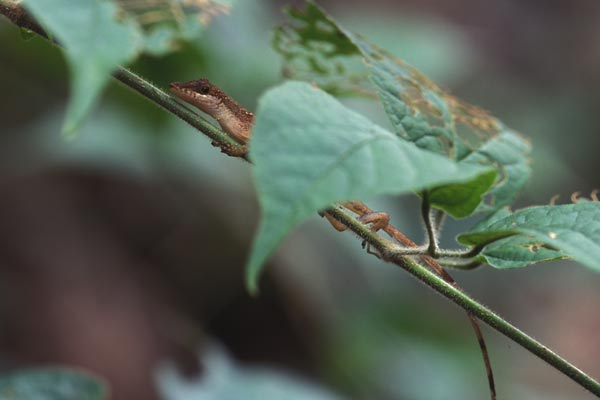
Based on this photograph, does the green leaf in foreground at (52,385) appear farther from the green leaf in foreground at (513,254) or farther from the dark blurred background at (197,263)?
the dark blurred background at (197,263)

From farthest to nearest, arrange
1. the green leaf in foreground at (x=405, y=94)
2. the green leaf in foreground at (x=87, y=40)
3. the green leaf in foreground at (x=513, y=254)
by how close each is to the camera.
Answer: the green leaf in foreground at (x=405, y=94)
the green leaf in foreground at (x=513, y=254)
the green leaf in foreground at (x=87, y=40)

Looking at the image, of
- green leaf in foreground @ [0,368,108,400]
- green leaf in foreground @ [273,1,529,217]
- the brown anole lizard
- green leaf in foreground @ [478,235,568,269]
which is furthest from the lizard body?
green leaf in foreground @ [478,235,568,269]

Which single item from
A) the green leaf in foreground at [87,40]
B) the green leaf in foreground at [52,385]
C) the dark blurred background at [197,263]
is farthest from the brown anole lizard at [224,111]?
the dark blurred background at [197,263]

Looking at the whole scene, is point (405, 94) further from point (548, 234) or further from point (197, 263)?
point (197, 263)

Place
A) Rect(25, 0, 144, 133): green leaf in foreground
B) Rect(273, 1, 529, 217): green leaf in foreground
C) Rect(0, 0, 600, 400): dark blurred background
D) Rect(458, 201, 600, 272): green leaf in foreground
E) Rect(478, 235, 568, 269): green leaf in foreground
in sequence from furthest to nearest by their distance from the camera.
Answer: Rect(0, 0, 600, 400): dark blurred background < Rect(273, 1, 529, 217): green leaf in foreground < Rect(478, 235, 568, 269): green leaf in foreground < Rect(458, 201, 600, 272): green leaf in foreground < Rect(25, 0, 144, 133): green leaf in foreground

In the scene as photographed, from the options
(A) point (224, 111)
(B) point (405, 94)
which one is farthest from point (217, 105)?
(B) point (405, 94)

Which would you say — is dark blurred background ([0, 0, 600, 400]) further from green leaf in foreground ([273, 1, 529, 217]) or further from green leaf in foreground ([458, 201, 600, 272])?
green leaf in foreground ([458, 201, 600, 272])
